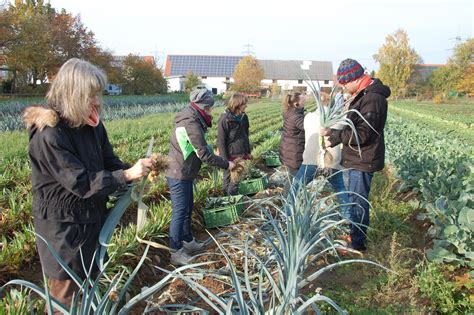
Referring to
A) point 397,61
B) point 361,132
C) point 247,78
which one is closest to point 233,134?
point 361,132

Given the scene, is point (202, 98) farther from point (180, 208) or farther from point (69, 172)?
point (69, 172)

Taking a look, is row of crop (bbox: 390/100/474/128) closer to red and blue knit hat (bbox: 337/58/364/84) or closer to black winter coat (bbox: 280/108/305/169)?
black winter coat (bbox: 280/108/305/169)

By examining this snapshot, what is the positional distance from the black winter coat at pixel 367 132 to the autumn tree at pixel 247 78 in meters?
48.3

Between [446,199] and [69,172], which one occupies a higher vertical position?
[69,172]

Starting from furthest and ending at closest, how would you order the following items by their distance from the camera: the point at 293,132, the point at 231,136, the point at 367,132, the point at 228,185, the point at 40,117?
the point at 228,185 → the point at 231,136 → the point at 293,132 → the point at 367,132 → the point at 40,117

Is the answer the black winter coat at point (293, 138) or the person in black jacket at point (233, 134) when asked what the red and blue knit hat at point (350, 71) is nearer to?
the black winter coat at point (293, 138)

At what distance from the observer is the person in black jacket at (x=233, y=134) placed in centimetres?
535

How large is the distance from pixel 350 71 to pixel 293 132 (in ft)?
5.55

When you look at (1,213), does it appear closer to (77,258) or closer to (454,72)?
(77,258)

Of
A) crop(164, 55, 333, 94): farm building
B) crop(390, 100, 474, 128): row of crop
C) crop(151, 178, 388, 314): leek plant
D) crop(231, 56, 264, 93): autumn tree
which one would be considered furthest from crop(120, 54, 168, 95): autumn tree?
crop(151, 178, 388, 314): leek plant

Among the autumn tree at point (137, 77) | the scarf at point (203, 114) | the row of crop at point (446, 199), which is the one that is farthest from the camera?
the autumn tree at point (137, 77)

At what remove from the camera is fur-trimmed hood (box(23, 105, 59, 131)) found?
6.46ft

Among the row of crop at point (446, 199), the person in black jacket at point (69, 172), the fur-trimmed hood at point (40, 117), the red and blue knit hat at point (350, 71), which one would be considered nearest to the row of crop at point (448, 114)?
the row of crop at point (446, 199)

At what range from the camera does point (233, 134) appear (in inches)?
218
